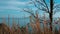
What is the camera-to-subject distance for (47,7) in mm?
10703

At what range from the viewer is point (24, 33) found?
595cm

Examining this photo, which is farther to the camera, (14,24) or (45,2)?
(45,2)

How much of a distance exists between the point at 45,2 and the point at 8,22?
17.0 feet

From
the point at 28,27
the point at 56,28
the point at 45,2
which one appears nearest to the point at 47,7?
the point at 45,2

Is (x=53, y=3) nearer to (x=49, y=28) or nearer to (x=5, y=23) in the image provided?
(x=49, y=28)

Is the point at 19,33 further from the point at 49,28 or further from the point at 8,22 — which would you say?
the point at 49,28

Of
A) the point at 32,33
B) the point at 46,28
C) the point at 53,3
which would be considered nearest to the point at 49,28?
the point at 46,28

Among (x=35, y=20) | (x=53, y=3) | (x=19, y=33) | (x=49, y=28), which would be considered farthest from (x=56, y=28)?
(x=53, y=3)

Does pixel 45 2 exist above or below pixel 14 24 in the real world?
above

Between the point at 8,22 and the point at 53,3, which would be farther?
the point at 53,3

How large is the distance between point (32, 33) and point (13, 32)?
55cm

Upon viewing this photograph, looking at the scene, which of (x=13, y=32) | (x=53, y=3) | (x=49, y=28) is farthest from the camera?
(x=53, y=3)

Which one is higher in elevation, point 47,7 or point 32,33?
point 47,7

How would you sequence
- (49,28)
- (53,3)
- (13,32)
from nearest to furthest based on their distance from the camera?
(13,32)
(49,28)
(53,3)
